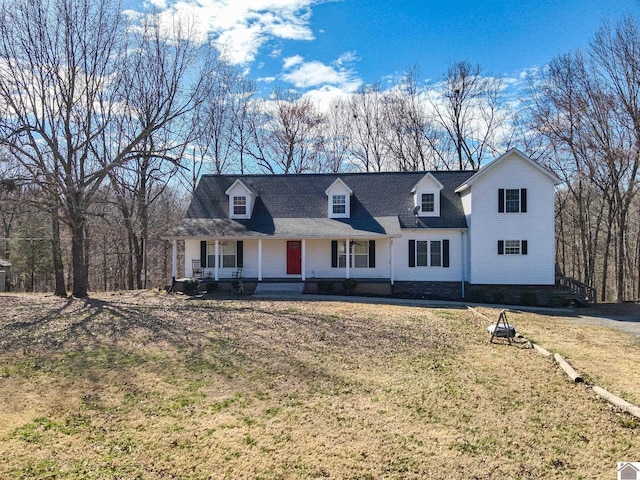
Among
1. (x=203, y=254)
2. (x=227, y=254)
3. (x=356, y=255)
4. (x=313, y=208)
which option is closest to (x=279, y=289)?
(x=227, y=254)

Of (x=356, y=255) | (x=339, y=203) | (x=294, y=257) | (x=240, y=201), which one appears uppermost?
(x=240, y=201)

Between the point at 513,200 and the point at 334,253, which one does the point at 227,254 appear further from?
the point at 513,200

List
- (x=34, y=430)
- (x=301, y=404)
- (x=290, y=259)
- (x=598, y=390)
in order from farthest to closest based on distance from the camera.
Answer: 1. (x=290, y=259)
2. (x=598, y=390)
3. (x=301, y=404)
4. (x=34, y=430)

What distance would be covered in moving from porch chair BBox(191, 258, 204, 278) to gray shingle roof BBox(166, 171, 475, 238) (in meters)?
1.66

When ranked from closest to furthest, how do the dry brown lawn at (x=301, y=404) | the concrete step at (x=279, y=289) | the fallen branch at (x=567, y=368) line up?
the dry brown lawn at (x=301, y=404) < the fallen branch at (x=567, y=368) < the concrete step at (x=279, y=289)

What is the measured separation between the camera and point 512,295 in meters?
20.0

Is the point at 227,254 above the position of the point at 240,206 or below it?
below

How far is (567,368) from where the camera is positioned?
797cm

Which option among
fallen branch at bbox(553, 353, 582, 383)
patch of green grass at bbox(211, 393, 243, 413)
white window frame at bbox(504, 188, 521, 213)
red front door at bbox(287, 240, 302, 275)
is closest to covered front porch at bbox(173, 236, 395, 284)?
red front door at bbox(287, 240, 302, 275)

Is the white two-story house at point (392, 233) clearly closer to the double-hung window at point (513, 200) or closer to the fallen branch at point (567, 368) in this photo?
the double-hung window at point (513, 200)

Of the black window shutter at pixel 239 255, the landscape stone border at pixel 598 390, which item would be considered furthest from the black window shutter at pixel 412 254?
the landscape stone border at pixel 598 390

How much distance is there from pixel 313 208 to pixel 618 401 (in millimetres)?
17752

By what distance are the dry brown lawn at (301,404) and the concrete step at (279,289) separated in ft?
25.8

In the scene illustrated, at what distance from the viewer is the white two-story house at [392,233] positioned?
20.2 m
